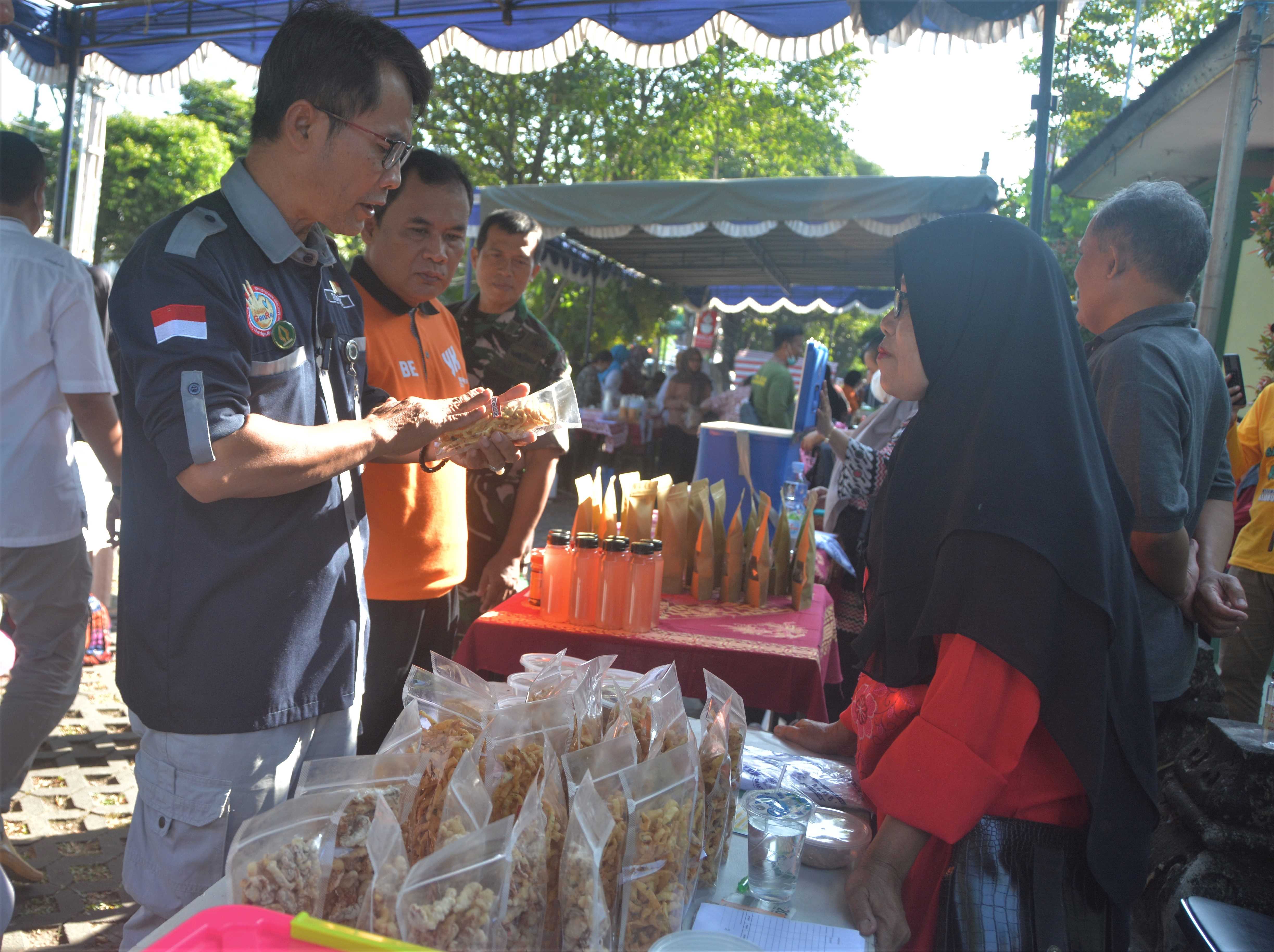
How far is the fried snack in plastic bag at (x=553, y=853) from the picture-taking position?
0.99m

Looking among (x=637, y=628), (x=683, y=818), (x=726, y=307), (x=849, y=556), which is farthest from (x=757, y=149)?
(x=683, y=818)

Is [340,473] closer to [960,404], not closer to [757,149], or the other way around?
[960,404]

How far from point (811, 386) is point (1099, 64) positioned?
16808mm

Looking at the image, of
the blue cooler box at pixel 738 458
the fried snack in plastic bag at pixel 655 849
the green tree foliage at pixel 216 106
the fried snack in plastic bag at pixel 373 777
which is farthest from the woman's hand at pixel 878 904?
the green tree foliage at pixel 216 106

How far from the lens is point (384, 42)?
5.44 ft

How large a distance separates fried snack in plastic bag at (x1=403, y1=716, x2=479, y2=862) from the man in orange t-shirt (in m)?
1.11

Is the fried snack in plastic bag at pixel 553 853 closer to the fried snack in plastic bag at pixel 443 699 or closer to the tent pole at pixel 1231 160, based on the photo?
the fried snack in plastic bag at pixel 443 699

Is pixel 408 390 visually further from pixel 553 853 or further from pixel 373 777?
pixel 553 853

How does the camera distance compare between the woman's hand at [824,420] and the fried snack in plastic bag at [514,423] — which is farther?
the woman's hand at [824,420]

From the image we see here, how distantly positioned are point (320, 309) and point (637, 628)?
1.28 metres

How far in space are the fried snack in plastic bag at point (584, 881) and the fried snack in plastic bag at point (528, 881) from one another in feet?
0.08

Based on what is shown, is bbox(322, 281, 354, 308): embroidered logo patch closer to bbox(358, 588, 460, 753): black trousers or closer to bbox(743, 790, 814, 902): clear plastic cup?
bbox(358, 588, 460, 753): black trousers

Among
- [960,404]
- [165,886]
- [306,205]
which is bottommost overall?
[165,886]

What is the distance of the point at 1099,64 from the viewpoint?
16797 millimetres
